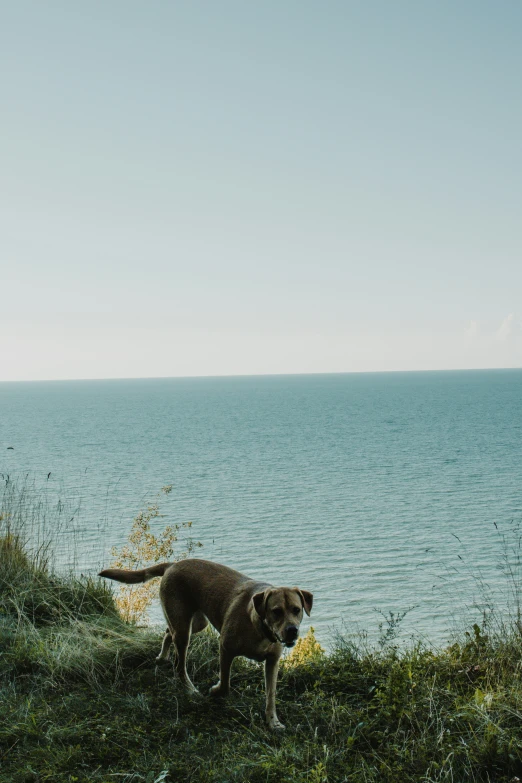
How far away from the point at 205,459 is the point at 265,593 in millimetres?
50813

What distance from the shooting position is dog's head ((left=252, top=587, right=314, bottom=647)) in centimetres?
392

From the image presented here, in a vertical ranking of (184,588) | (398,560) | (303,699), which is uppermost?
(184,588)

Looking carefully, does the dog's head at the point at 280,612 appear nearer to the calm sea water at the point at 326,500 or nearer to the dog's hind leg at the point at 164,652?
the dog's hind leg at the point at 164,652

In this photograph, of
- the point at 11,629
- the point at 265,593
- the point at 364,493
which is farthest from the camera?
the point at 364,493

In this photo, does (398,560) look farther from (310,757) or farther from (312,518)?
(310,757)

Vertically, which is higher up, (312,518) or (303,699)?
(303,699)

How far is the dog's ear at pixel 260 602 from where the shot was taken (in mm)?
4027

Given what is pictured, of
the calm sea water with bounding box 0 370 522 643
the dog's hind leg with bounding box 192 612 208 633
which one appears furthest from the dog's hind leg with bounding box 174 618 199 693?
the calm sea water with bounding box 0 370 522 643

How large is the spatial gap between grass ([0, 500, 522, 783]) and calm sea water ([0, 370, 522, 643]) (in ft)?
5.63

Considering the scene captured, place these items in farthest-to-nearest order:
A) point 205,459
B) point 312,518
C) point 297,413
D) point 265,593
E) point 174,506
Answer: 1. point 297,413
2. point 205,459
3. point 174,506
4. point 312,518
5. point 265,593

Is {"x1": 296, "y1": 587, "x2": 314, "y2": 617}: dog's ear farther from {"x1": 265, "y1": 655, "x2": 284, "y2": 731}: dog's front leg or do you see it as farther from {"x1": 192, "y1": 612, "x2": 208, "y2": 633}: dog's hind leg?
{"x1": 192, "y1": 612, "x2": 208, "y2": 633}: dog's hind leg

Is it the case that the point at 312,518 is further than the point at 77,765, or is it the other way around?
the point at 312,518

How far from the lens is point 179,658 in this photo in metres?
4.75

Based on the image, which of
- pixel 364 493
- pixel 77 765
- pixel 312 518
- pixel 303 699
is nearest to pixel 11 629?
pixel 77 765
